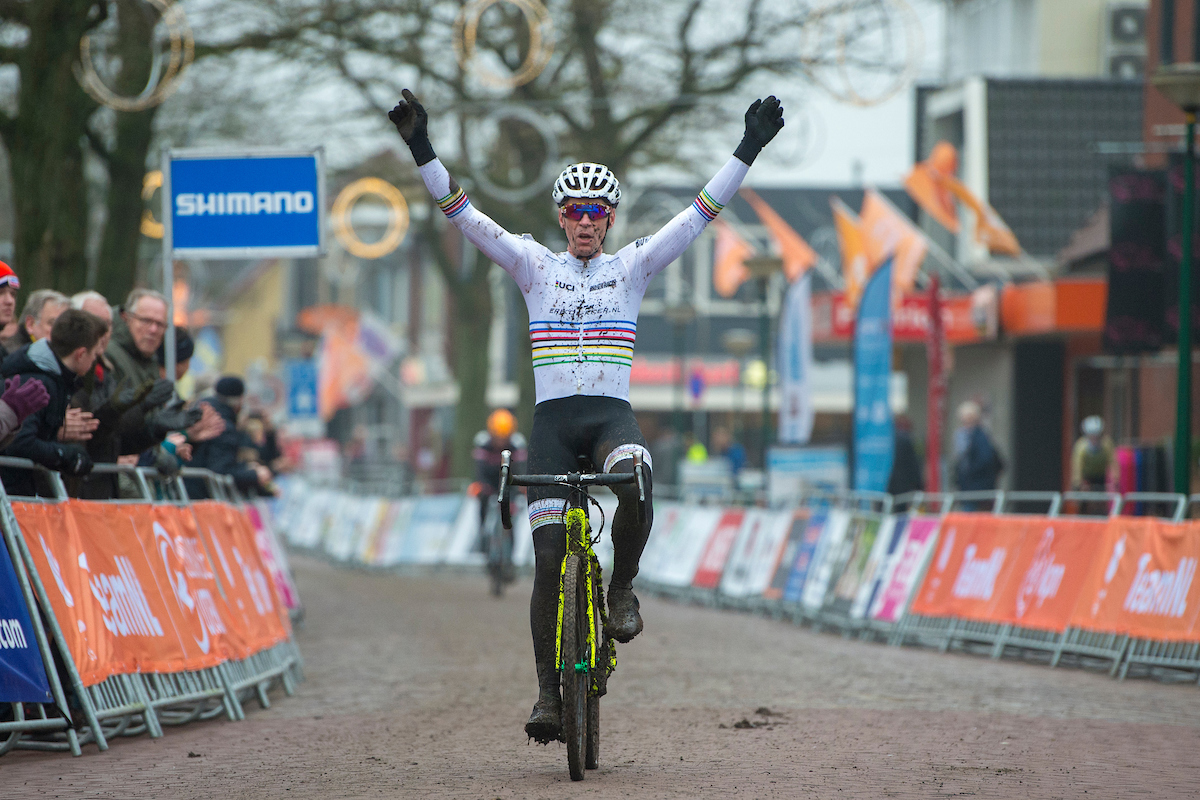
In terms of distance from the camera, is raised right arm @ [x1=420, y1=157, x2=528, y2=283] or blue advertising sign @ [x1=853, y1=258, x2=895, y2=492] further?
blue advertising sign @ [x1=853, y1=258, x2=895, y2=492]

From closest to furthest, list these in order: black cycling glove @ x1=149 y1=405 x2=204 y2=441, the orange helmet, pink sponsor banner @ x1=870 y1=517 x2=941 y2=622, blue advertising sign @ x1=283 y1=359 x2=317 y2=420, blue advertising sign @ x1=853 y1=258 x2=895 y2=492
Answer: black cycling glove @ x1=149 y1=405 x2=204 y2=441
pink sponsor banner @ x1=870 y1=517 x2=941 y2=622
blue advertising sign @ x1=853 y1=258 x2=895 y2=492
the orange helmet
blue advertising sign @ x1=283 y1=359 x2=317 y2=420

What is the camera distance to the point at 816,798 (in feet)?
21.0

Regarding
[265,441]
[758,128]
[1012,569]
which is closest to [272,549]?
[265,441]

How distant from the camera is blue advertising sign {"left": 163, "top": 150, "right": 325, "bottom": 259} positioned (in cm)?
1220

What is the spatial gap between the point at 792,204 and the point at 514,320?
437 inches

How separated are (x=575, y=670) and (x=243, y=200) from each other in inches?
254

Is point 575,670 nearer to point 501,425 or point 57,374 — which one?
point 57,374

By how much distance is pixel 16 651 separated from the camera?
7504 mm

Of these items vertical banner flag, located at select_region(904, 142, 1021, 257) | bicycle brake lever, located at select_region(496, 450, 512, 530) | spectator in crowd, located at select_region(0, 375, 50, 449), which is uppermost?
vertical banner flag, located at select_region(904, 142, 1021, 257)

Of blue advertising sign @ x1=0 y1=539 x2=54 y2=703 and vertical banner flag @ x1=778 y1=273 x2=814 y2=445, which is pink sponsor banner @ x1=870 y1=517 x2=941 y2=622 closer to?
vertical banner flag @ x1=778 y1=273 x2=814 y2=445

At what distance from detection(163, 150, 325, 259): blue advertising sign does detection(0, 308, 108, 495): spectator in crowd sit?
11.4ft

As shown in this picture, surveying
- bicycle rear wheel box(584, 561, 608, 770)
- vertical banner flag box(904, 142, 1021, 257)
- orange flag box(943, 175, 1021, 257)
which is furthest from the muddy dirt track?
vertical banner flag box(904, 142, 1021, 257)

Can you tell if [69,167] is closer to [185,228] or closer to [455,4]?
[185,228]

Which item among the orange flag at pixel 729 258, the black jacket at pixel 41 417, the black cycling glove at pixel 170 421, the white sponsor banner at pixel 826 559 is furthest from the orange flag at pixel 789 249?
the black jacket at pixel 41 417
